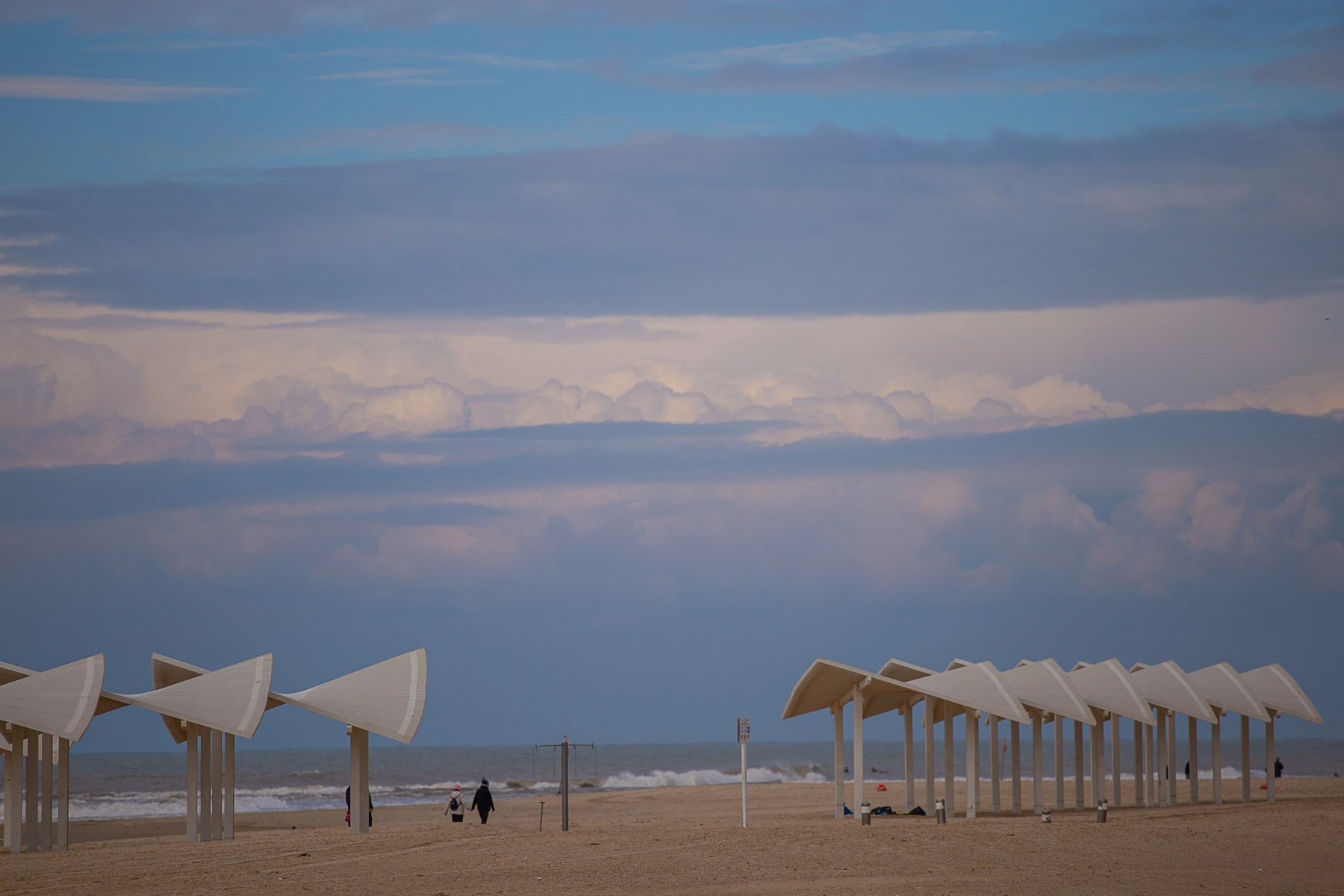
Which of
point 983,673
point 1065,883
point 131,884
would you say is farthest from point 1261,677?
point 131,884

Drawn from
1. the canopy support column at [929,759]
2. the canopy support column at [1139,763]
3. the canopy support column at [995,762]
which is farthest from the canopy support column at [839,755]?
the canopy support column at [1139,763]

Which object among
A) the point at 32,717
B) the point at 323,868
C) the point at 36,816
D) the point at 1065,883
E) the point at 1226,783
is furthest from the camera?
the point at 1226,783

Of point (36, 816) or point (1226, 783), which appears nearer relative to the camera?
point (36, 816)

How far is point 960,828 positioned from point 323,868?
10.9 meters

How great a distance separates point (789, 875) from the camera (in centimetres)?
1617

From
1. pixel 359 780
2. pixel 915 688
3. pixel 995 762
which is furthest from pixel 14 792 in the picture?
pixel 995 762

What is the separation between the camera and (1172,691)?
96.9ft

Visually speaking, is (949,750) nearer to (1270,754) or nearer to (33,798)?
(1270,754)

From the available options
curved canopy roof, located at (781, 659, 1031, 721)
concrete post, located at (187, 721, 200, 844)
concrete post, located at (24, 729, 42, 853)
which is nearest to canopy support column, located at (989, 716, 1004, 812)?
curved canopy roof, located at (781, 659, 1031, 721)

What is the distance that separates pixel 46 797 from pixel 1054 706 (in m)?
19.8

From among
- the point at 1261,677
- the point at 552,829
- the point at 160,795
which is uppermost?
the point at 1261,677

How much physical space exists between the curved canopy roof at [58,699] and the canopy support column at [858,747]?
13.5 metres

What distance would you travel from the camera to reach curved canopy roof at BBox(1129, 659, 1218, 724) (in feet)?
95.0

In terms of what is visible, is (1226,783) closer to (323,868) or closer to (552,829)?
(552,829)
